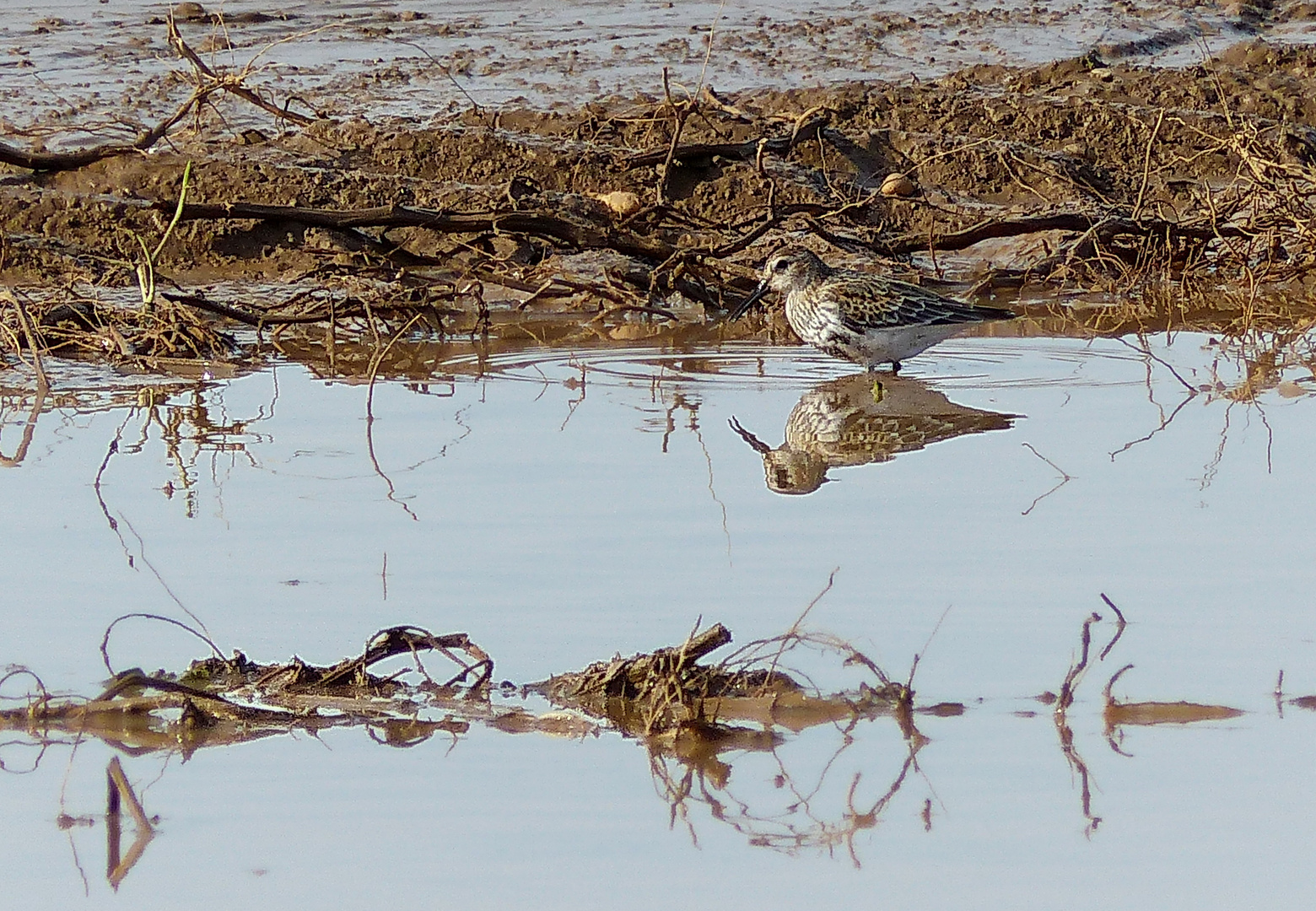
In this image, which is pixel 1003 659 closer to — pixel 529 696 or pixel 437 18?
pixel 529 696

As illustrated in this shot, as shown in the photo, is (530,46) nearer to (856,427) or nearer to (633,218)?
(633,218)

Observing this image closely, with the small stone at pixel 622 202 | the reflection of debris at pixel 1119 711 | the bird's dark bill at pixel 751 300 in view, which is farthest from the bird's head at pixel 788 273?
the reflection of debris at pixel 1119 711

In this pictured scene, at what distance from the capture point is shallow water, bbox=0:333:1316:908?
13.2ft

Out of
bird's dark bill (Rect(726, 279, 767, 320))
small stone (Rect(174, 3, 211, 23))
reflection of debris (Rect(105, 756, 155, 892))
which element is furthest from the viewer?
small stone (Rect(174, 3, 211, 23))

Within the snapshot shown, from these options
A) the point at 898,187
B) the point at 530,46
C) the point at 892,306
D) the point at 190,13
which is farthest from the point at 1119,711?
the point at 190,13

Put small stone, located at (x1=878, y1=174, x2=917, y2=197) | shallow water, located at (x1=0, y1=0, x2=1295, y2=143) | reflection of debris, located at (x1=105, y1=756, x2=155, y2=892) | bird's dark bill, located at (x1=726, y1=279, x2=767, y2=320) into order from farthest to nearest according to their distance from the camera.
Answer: shallow water, located at (x1=0, y1=0, x2=1295, y2=143) → small stone, located at (x1=878, y1=174, x2=917, y2=197) → bird's dark bill, located at (x1=726, y1=279, x2=767, y2=320) → reflection of debris, located at (x1=105, y1=756, x2=155, y2=892)

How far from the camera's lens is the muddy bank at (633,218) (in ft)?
32.1

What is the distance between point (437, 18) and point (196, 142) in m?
4.60

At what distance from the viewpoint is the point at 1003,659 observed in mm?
5039

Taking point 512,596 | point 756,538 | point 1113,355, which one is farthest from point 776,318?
point 512,596

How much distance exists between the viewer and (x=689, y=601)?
217 inches

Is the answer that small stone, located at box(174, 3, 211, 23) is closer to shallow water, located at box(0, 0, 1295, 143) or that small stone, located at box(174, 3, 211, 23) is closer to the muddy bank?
shallow water, located at box(0, 0, 1295, 143)

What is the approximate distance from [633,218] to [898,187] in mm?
2180

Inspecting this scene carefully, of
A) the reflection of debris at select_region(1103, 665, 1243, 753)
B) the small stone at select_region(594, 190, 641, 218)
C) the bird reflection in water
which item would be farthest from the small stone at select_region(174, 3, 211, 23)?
the reflection of debris at select_region(1103, 665, 1243, 753)
